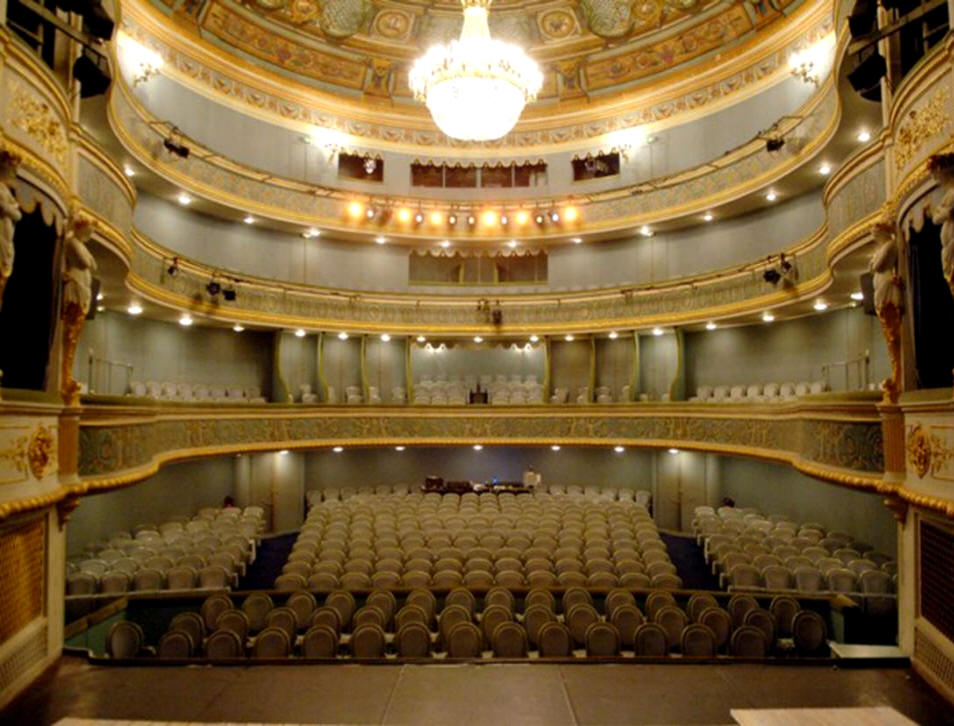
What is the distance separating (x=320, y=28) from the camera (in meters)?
21.2

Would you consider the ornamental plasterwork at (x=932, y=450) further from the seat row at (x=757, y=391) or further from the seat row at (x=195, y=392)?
the seat row at (x=195, y=392)

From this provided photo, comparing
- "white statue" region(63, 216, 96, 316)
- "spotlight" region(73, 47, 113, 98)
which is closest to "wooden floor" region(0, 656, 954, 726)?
"white statue" region(63, 216, 96, 316)

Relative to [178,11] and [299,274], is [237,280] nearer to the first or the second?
[299,274]

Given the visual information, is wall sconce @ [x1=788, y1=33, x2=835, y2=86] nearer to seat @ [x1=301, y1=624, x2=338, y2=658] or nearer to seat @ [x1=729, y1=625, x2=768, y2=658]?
seat @ [x1=729, y1=625, x2=768, y2=658]

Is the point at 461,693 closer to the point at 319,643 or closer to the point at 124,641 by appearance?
the point at 319,643

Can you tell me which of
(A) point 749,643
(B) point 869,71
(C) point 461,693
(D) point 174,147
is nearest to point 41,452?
(C) point 461,693

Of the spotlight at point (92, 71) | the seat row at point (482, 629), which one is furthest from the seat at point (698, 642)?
the spotlight at point (92, 71)

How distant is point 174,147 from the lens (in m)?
16.8

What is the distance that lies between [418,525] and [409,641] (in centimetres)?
601

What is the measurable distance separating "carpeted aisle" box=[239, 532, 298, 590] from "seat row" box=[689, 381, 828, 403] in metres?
11.6

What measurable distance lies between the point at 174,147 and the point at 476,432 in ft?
Result: 37.0

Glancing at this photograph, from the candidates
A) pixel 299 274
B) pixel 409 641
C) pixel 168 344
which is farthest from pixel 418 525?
pixel 299 274

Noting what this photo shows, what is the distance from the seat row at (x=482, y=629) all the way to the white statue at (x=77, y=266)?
13.3 ft

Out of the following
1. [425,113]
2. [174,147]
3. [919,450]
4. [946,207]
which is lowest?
[919,450]
